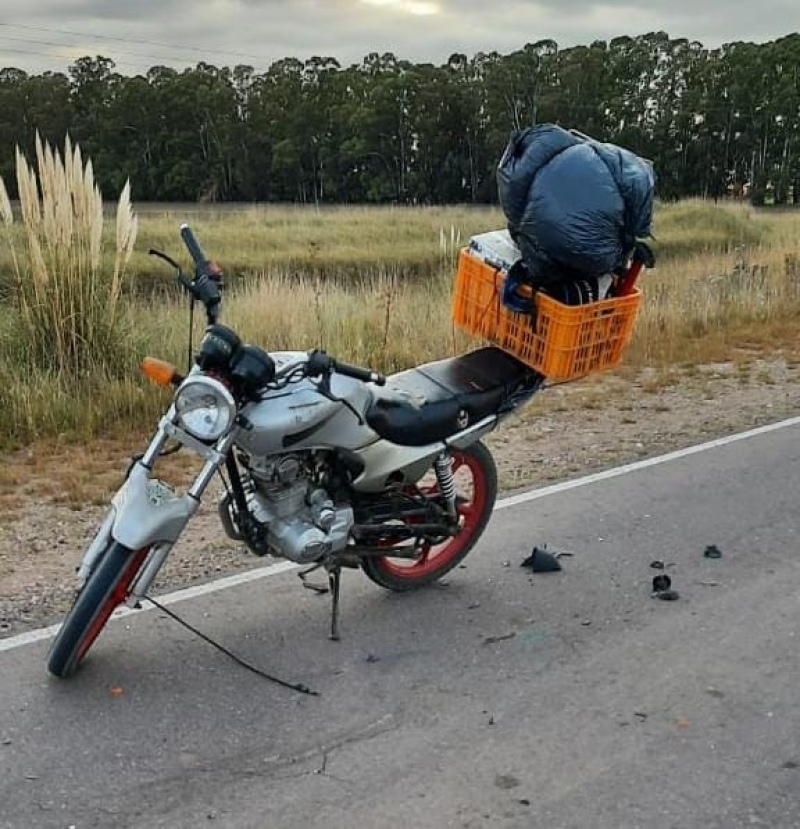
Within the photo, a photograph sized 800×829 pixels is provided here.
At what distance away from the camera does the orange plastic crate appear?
14.9ft

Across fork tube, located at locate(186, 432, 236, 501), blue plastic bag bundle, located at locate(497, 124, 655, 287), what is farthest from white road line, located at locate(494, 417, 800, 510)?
fork tube, located at locate(186, 432, 236, 501)

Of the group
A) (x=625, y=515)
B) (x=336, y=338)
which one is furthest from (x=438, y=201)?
(x=625, y=515)

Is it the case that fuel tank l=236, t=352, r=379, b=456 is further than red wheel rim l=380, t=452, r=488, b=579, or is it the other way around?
red wheel rim l=380, t=452, r=488, b=579

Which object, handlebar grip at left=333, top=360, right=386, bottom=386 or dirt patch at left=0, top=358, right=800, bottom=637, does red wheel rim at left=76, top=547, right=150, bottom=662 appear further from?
handlebar grip at left=333, top=360, right=386, bottom=386

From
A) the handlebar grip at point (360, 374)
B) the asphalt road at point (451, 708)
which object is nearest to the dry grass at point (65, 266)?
the asphalt road at point (451, 708)

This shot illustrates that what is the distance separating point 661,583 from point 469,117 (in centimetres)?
5745

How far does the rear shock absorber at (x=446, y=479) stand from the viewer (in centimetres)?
461

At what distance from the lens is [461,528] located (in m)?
5.03

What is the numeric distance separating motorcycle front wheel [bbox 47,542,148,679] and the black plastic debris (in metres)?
2.09

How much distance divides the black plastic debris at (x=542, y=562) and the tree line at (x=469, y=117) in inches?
1991

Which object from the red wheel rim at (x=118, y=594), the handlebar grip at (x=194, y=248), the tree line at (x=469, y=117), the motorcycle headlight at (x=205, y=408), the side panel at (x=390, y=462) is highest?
the handlebar grip at (x=194, y=248)

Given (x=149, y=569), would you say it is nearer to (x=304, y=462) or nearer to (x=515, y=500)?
(x=304, y=462)

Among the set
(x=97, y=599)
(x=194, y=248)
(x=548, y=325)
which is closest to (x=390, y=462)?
(x=548, y=325)

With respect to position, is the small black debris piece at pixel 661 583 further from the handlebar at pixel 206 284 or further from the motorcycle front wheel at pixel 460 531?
the handlebar at pixel 206 284
